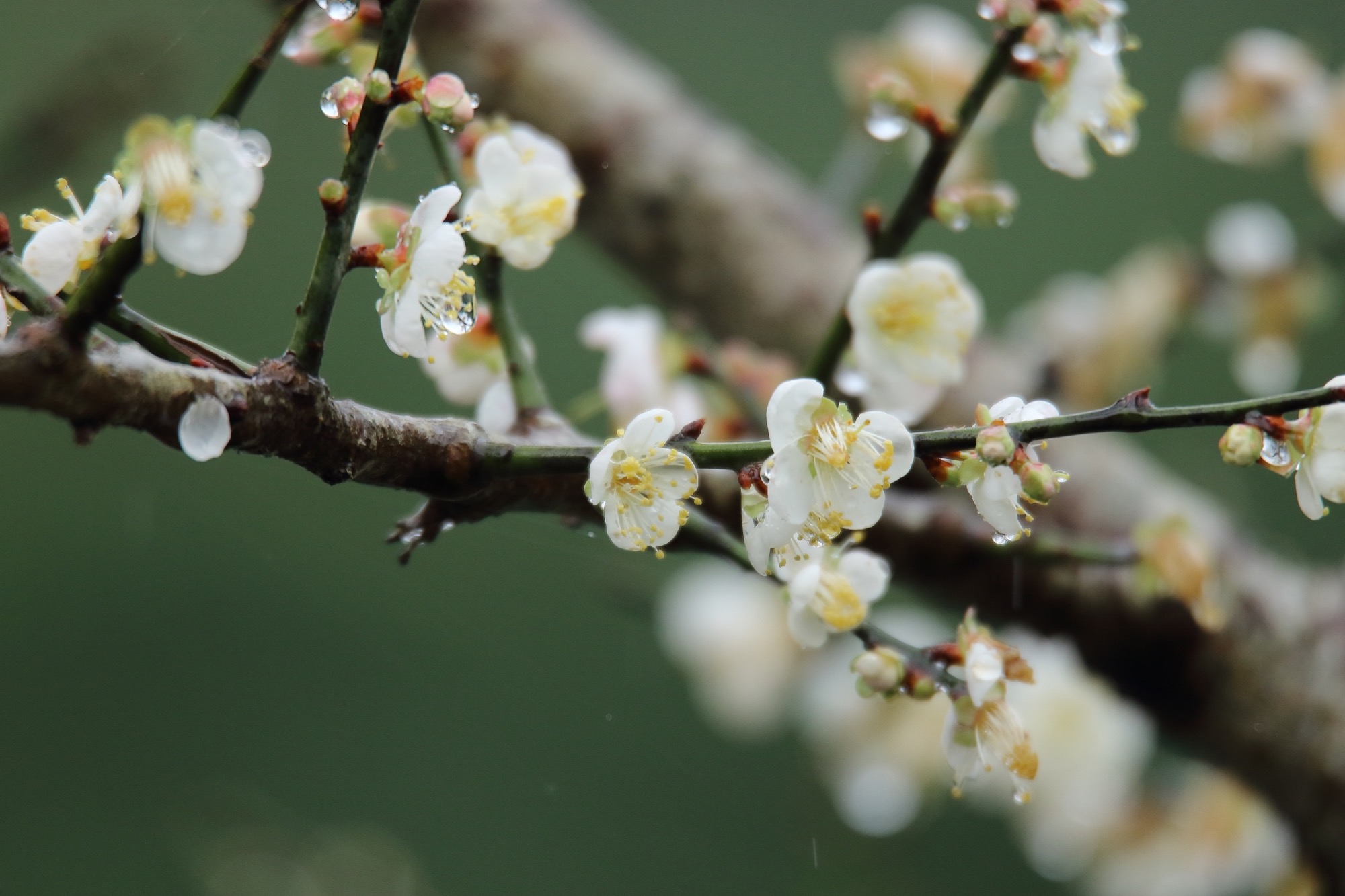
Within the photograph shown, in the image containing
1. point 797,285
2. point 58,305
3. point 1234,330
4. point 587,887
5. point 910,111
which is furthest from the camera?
point 587,887

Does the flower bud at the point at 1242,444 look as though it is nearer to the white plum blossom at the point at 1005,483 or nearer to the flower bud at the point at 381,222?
the white plum blossom at the point at 1005,483

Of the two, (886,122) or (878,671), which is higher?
(886,122)

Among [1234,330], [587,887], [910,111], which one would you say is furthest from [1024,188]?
[910,111]

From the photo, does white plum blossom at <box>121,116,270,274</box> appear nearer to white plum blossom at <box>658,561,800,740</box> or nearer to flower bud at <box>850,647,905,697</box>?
flower bud at <box>850,647,905,697</box>

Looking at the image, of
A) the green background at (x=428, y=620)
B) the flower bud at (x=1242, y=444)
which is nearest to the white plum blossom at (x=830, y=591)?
the flower bud at (x=1242, y=444)

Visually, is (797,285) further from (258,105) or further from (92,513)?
(92,513)

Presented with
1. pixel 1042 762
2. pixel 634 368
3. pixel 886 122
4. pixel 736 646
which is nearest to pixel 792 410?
pixel 886 122

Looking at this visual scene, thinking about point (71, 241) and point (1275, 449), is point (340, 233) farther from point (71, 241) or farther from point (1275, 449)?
point (1275, 449)
